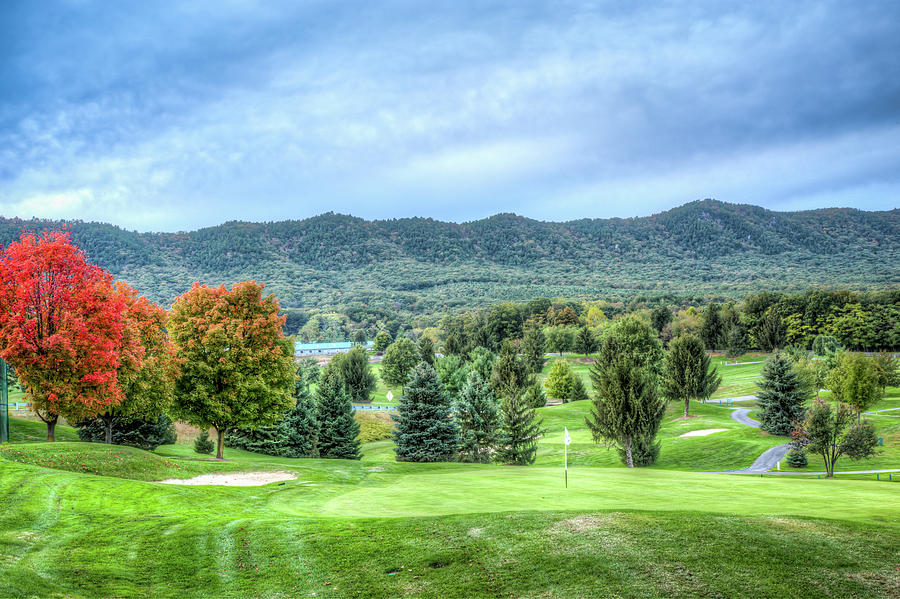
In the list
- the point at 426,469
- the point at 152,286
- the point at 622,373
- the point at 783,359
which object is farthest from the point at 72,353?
the point at 152,286

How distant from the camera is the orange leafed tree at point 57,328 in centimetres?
2184

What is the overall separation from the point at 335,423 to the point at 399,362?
4020 cm

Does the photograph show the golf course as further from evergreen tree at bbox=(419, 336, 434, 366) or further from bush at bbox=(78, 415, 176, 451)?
evergreen tree at bbox=(419, 336, 434, 366)

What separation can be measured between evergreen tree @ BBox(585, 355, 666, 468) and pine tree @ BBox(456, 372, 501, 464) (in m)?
7.63

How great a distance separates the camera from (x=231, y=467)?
2456 cm

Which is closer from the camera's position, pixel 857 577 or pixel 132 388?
pixel 857 577

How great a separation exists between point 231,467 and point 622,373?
930 inches

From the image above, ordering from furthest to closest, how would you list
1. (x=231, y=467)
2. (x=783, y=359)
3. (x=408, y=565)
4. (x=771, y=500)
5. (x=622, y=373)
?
(x=783, y=359) → (x=622, y=373) → (x=231, y=467) → (x=771, y=500) → (x=408, y=565)

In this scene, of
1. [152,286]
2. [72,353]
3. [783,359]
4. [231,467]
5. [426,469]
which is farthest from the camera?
[152,286]

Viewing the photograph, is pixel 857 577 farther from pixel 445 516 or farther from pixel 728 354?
pixel 728 354

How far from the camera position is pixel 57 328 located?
73.7 ft

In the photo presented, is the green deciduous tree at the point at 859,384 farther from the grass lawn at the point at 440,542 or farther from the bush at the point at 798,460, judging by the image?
the grass lawn at the point at 440,542

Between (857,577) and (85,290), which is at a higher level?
(85,290)

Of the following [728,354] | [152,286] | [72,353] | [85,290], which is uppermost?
[152,286]
